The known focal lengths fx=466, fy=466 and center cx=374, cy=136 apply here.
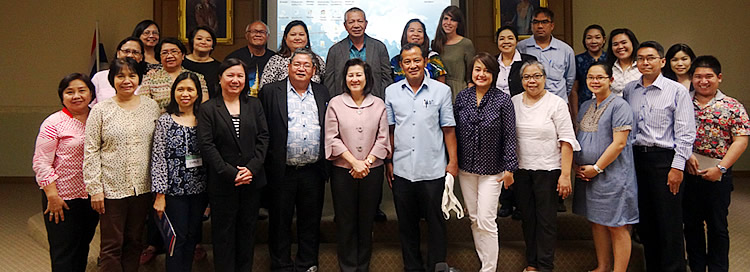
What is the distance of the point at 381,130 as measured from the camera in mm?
2688

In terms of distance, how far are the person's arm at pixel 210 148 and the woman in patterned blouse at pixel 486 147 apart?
4.29 feet

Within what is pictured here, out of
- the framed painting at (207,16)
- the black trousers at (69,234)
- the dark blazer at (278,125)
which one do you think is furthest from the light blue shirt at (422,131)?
the framed painting at (207,16)

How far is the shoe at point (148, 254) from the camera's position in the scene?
2883 mm

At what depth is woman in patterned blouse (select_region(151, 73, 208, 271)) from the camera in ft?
7.98

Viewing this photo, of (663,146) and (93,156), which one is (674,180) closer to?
(663,146)

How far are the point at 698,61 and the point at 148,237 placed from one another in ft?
11.7

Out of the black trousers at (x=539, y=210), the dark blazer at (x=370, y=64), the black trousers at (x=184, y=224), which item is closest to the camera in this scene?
the black trousers at (x=184, y=224)

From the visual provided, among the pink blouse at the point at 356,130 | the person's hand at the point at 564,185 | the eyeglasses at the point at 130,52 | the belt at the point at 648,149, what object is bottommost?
the person's hand at the point at 564,185

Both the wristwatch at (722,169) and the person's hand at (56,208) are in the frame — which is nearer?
the person's hand at (56,208)

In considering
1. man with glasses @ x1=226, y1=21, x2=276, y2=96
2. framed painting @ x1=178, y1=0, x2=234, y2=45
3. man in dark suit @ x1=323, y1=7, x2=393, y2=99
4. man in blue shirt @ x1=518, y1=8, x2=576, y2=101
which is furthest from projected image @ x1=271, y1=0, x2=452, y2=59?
man in dark suit @ x1=323, y1=7, x2=393, y2=99

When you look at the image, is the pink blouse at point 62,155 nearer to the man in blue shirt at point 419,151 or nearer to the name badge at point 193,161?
the name badge at point 193,161

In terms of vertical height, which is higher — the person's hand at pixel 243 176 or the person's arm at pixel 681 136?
the person's arm at pixel 681 136

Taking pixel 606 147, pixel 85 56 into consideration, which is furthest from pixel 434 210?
pixel 85 56

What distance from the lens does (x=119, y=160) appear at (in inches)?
95.8
